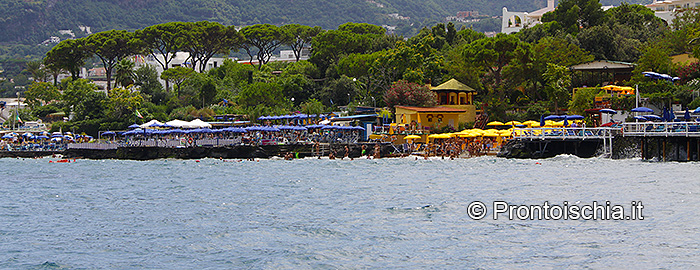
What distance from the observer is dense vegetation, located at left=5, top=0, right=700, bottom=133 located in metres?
68.3

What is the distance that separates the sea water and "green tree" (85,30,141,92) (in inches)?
2499

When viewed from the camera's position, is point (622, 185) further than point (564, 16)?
No

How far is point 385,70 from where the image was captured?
7962 centimetres

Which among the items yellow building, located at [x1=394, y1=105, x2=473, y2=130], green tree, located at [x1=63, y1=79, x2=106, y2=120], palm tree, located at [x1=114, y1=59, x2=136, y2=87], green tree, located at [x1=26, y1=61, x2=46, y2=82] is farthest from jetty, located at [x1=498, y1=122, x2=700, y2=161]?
green tree, located at [x1=26, y1=61, x2=46, y2=82]

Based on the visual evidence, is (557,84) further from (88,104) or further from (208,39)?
(208,39)

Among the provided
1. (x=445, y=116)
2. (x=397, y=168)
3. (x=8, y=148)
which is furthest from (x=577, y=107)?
(x=8, y=148)

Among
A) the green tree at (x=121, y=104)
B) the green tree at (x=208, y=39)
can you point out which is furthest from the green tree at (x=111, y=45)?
the green tree at (x=121, y=104)

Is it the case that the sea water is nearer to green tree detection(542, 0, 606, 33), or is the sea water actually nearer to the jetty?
the jetty

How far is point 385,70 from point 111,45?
47172 millimetres

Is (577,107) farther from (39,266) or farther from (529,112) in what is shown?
(39,266)

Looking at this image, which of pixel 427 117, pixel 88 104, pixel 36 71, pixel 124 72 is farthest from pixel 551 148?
pixel 36 71

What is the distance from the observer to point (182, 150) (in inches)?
2552

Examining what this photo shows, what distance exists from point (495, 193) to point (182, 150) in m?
40.2

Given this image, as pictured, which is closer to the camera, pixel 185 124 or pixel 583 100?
pixel 583 100
